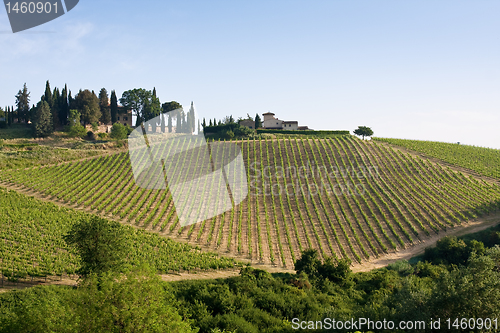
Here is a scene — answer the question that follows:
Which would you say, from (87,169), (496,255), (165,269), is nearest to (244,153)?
(87,169)

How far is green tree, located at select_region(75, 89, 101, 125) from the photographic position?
76.2 metres

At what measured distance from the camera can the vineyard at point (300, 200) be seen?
109ft

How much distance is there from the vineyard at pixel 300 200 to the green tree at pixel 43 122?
24.5 meters

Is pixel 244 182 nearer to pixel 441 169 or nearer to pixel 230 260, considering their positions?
pixel 230 260

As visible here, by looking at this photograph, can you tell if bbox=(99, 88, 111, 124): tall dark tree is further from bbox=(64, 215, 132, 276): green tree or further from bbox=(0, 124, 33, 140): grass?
bbox=(64, 215, 132, 276): green tree

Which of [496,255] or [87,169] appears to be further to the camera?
[87,169]

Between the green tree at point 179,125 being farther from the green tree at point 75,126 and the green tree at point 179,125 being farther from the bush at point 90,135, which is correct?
the green tree at point 75,126

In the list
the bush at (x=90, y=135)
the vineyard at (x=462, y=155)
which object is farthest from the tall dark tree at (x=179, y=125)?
the vineyard at (x=462, y=155)

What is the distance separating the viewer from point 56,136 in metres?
72.2

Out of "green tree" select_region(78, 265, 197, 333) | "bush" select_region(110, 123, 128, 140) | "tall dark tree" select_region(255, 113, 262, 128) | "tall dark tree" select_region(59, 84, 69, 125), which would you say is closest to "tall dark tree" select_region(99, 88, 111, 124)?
"tall dark tree" select_region(59, 84, 69, 125)

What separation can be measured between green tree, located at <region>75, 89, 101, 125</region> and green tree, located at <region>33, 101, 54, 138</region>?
741 cm

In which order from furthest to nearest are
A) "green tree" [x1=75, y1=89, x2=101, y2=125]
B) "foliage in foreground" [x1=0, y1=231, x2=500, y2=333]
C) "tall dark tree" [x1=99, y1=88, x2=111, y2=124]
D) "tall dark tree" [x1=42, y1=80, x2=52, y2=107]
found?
"tall dark tree" [x1=99, y1=88, x2=111, y2=124], "tall dark tree" [x1=42, y1=80, x2=52, y2=107], "green tree" [x1=75, y1=89, x2=101, y2=125], "foliage in foreground" [x1=0, y1=231, x2=500, y2=333]

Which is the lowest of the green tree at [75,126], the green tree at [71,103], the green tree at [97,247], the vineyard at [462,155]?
the green tree at [97,247]

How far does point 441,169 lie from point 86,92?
273ft
